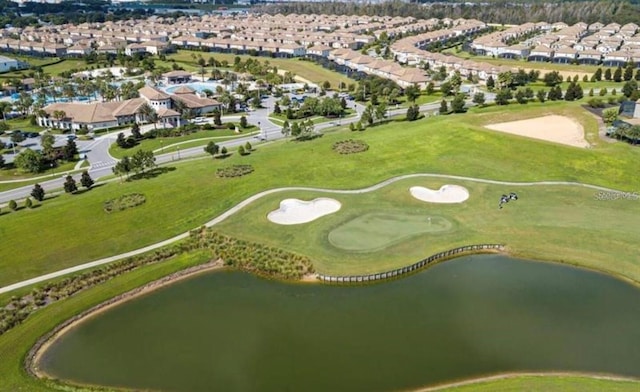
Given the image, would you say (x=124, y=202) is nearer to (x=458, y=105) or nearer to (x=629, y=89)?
(x=458, y=105)

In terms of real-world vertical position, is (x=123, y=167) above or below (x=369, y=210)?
above

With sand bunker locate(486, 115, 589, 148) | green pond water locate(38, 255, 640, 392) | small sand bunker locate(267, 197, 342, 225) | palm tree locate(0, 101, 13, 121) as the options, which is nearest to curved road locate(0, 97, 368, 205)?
small sand bunker locate(267, 197, 342, 225)

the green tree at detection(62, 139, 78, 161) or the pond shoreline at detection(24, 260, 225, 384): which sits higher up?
the green tree at detection(62, 139, 78, 161)

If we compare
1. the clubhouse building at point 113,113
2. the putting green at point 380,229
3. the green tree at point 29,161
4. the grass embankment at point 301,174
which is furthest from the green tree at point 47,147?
the putting green at point 380,229

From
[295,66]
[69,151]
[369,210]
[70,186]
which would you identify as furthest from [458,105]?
[295,66]

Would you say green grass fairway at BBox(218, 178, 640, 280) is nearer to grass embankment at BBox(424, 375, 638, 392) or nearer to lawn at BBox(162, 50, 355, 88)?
grass embankment at BBox(424, 375, 638, 392)

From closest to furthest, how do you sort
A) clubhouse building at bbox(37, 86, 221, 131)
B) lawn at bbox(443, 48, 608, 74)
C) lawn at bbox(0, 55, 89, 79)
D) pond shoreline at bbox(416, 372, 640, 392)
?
pond shoreline at bbox(416, 372, 640, 392) < clubhouse building at bbox(37, 86, 221, 131) < lawn at bbox(443, 48, 608, 74) < lawn at bbox(0, 55, 89, 79)
